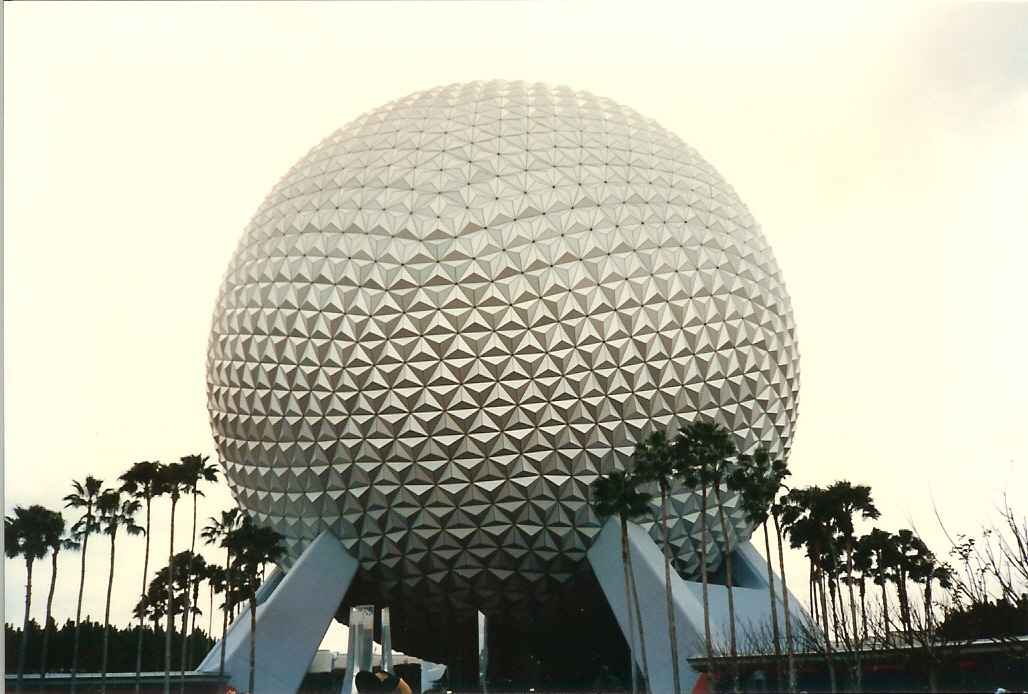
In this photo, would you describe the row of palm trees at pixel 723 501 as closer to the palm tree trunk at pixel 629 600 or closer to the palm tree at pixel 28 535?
the palm tree trunk at pixel 629 600

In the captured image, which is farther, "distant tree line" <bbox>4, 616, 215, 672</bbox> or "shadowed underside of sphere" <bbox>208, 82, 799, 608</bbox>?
"distant tree line" <bbox>4, 616, 215, 672</bbox>

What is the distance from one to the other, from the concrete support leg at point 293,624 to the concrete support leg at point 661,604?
25.2 feet

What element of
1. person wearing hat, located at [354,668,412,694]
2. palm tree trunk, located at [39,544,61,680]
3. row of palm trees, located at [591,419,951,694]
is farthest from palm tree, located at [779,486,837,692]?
palm tree trunk, located at [39,544,61,680]

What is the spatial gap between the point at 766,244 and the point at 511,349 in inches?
452

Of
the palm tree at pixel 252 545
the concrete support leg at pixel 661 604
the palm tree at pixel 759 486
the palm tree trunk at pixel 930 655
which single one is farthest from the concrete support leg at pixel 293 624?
the palm tree trunk at pixel 930 655

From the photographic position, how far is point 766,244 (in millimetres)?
34312

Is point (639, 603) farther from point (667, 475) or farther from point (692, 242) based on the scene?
point (692, 242)

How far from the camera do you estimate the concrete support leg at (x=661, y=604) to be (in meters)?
25.6

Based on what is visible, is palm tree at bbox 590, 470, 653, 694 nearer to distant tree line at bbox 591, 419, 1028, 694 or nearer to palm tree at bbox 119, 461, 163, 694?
distant tree line at bbox 591, 419, 1028, 694

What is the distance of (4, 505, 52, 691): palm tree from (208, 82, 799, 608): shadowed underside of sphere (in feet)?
21.0

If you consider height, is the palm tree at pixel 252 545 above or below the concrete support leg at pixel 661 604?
above

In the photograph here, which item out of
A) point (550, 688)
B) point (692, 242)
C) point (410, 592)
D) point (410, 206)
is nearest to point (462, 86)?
point (410, 206)

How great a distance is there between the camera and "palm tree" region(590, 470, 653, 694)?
87.0 ft

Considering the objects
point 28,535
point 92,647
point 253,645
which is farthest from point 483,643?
point 92,647
